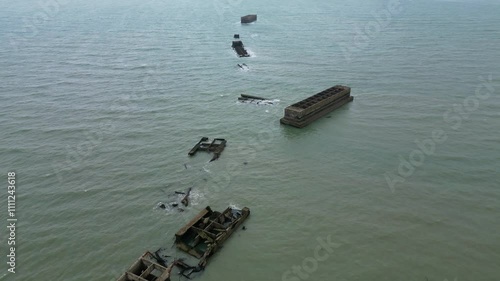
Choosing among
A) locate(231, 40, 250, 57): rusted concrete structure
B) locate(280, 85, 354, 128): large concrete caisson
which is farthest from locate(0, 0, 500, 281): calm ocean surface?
locate(231, 40, 250, 57): rusted concrete structure

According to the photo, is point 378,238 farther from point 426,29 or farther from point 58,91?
point 426,29

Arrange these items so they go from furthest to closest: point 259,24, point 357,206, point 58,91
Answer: point 259,24
point 58,91
point 357,206

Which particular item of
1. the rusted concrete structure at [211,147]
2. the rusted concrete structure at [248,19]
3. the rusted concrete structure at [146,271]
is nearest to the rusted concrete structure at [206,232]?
the rusted concrete structure at [146,271]

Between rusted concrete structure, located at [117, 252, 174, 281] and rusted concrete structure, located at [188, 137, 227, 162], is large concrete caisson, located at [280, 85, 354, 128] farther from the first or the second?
rusted concrete structure, located at [117, 252, 174, 281]

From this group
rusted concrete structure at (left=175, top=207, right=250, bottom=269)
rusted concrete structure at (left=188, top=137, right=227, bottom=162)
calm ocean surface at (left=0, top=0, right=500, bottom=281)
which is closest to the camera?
rusted concrete structure at (left=175, top=207, right=250, bottom=269)

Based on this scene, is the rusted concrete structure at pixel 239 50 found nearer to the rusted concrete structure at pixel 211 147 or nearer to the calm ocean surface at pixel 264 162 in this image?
the calm ocean surface at pixel 264 162

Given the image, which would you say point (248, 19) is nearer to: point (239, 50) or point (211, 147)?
point (239, 50)

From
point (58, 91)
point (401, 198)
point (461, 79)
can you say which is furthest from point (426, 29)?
point (58, 91)
